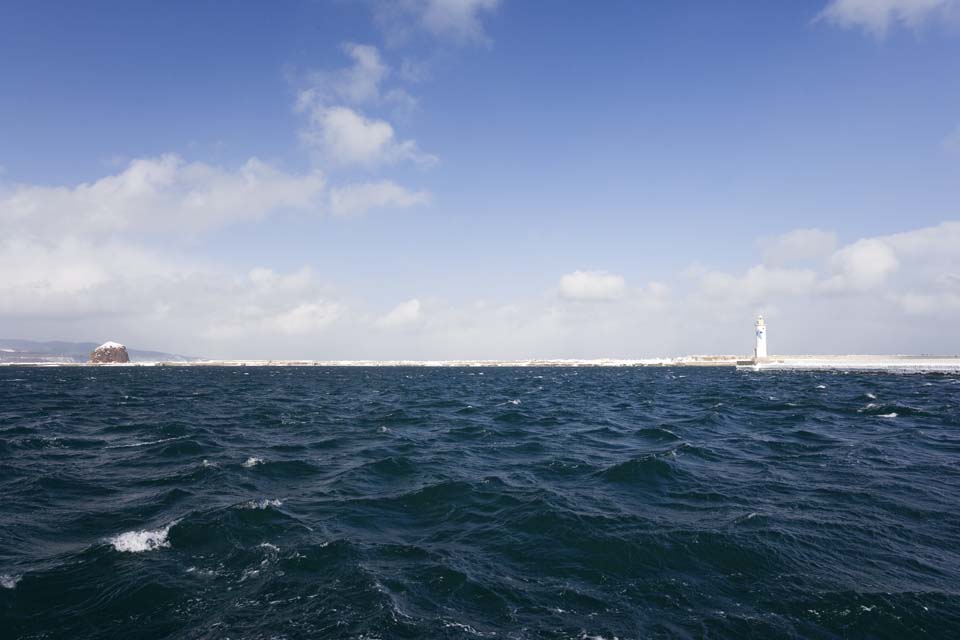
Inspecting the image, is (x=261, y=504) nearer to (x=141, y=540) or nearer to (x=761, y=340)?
(x=141, y=540)

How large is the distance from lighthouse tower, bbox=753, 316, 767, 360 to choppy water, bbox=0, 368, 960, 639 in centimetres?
14706

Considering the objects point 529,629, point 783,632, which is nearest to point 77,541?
point 529,629

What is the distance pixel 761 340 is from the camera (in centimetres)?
16062

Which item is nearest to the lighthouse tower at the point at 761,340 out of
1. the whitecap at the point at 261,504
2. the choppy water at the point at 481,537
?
the choppy water at the point at 481,537

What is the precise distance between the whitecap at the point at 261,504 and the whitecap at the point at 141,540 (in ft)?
7.48

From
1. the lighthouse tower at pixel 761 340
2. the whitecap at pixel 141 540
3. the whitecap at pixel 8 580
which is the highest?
the lighthouse tower at pixel 761 340

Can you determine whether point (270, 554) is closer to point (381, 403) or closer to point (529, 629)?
point (529, 629)

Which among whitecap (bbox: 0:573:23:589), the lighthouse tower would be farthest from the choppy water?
the lighthouse tower

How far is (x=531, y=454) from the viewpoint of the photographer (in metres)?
24.2

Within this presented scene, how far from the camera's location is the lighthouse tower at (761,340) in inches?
6242

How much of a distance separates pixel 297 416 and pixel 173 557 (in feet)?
94.7

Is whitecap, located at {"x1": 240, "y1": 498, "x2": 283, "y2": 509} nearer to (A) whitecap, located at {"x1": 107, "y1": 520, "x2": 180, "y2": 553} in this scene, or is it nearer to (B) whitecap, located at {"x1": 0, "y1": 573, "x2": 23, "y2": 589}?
(A) whitecap, located at {"x1": 107, "y1": 520, "x2": 180, "y2": 553}

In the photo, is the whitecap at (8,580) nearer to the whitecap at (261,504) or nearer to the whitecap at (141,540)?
the whitecap at (141,540)

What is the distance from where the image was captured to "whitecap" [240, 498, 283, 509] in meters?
15.2
